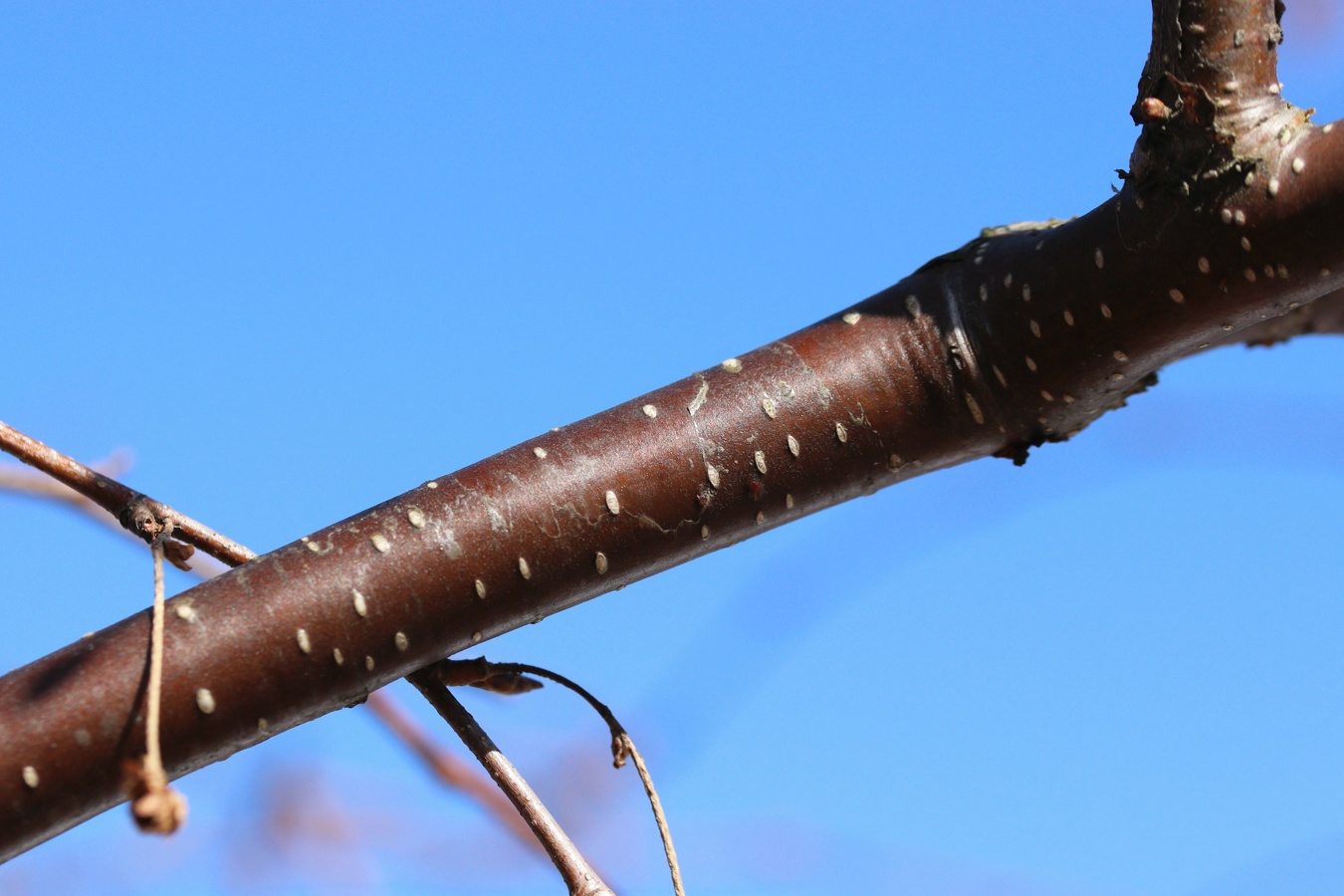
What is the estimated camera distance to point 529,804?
0.98 m

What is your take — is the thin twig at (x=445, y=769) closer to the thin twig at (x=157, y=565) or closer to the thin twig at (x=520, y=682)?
the thin twig at (x=157, y=565)

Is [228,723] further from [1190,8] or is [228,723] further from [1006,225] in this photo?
[1190,8]

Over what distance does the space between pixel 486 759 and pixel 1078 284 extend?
688 millimetres

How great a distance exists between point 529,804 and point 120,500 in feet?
1.58

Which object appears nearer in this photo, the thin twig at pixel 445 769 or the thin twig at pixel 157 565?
the thin twig at pixel 157 565

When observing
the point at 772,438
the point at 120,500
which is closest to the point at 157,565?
the point at 120,500

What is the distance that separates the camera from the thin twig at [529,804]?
3.13ft

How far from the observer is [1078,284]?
1072mm

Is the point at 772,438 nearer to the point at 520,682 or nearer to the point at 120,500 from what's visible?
the point at 520,682

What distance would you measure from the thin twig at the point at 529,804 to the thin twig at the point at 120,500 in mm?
260

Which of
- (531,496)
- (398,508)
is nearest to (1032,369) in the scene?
(531,496)

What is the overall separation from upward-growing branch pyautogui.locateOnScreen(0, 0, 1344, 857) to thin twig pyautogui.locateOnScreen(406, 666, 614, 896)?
69 millimetres

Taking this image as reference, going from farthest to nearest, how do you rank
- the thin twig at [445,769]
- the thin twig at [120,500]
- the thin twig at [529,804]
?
the thin twig at [445,769] → the thin twig at [120,500] → the thin twig at [529,804]

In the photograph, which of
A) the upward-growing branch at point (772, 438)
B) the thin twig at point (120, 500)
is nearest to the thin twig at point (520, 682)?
the upward-growing branch at point (772, 438)
